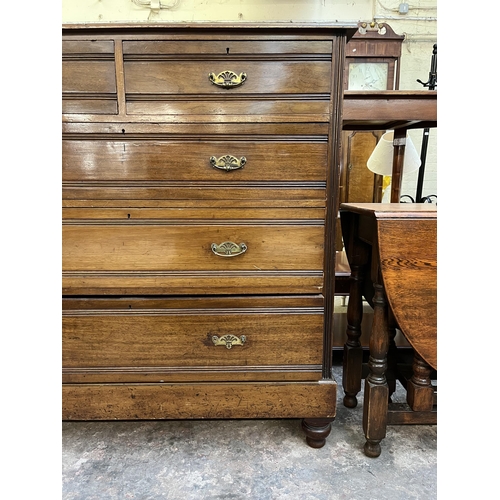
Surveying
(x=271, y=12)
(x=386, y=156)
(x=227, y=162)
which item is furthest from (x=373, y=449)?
(x=271, y=12)

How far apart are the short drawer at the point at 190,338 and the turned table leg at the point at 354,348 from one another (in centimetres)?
33

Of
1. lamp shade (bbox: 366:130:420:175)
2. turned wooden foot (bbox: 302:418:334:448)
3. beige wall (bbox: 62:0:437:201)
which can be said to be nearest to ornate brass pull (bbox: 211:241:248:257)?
turned wooden foot (bbox: 302:418:334:448)

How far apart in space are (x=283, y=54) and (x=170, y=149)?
415mm

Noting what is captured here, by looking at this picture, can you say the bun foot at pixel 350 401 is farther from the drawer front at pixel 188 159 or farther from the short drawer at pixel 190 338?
the drawer front at pixel 188 159

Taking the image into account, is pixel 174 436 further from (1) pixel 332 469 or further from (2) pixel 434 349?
(2) pixel 434 349

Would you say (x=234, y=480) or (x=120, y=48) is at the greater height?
(x=120, y=48)

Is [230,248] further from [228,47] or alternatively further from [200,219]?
[228,47]

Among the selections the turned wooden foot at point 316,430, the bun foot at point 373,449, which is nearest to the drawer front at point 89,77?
the turned wooden foot at point 316,430

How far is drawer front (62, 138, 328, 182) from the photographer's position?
40.8 inches

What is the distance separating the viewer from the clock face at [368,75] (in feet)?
10.4

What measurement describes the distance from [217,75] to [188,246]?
19.5 inches

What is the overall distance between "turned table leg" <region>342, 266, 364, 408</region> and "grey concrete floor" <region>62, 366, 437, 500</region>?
0.30ft

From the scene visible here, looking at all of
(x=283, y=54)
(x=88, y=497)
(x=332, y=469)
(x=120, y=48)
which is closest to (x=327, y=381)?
(x=332, y=469)

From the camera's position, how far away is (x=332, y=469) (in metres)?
1.11
